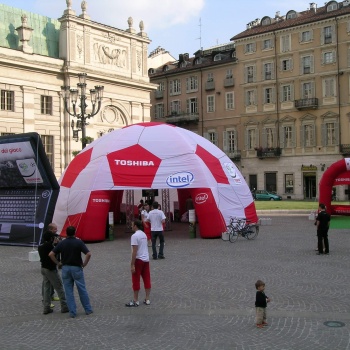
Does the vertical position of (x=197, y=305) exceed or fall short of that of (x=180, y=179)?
it falls short

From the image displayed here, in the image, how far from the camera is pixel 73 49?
4412 centimetres

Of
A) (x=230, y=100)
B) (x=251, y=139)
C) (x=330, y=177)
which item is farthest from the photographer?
(x=230, y=100)

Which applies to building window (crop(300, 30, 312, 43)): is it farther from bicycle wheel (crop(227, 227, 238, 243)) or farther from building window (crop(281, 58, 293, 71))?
bicycle wheel (crop(227, 227, 238, 243))

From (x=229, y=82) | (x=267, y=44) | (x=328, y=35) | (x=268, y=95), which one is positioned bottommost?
(x=268, y=95)

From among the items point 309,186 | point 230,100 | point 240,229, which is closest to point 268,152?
point 309,186

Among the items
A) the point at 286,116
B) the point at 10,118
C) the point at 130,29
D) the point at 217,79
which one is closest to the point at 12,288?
the point at 10,118

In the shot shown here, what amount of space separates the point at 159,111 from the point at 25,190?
161 ft

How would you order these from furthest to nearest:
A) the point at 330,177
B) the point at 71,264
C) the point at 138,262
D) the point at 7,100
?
the point at 7,100 → the point at 330,177 → the point at 138,262 → the point at 71,264

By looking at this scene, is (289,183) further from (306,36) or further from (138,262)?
(138,262)

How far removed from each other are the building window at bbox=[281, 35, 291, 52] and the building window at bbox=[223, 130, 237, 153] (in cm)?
1085

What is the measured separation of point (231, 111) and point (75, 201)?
137 feet

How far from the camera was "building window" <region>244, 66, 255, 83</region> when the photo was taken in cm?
5812

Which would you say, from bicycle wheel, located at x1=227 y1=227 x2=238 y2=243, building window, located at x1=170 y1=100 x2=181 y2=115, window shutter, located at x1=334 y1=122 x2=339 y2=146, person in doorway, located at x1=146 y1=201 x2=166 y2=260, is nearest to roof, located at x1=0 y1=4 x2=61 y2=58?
building window, located at x1=170 y1=100 x2=181 y2=115

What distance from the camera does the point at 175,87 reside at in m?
65.1
